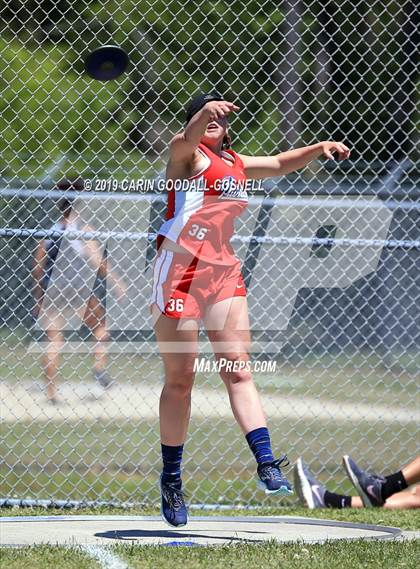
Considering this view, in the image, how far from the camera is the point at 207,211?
5211 millimetres

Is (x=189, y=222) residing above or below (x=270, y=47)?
below

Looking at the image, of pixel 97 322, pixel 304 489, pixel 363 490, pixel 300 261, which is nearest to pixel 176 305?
pixel 304 489

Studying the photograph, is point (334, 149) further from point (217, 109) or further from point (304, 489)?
point (304, 489)

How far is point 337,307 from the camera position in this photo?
34.0ft

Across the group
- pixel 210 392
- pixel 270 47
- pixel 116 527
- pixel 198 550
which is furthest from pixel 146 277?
pixel 270 47

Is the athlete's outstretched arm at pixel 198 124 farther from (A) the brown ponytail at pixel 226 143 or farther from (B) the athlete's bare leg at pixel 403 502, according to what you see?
(B) the athlete's bare leg at pixel 403 502

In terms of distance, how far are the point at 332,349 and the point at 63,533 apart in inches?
221

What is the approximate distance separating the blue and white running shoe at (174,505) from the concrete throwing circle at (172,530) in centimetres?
9

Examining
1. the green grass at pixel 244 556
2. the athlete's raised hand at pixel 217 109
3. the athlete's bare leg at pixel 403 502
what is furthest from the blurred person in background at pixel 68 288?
the green grass at pixel 244 556

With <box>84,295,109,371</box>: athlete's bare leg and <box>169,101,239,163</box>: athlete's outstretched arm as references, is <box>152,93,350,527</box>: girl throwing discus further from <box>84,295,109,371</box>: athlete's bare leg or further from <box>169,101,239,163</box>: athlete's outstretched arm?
<box>84,295,109,371</box>: athlete's bare leg

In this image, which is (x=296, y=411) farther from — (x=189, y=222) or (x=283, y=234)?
(x=189, y=222)

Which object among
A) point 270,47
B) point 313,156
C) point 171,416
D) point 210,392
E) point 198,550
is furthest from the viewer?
point 270,47

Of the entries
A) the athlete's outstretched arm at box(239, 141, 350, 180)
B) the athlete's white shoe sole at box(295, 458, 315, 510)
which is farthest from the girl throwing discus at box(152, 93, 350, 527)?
the athlete's white shoe sole at box(295, 458, 315, 510)

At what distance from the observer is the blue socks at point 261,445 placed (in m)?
5.00
